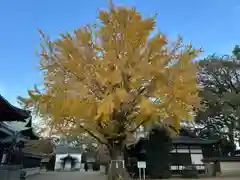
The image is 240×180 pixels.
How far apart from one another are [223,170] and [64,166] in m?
34.8

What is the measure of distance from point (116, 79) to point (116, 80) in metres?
0.04

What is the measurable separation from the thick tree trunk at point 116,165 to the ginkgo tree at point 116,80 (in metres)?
0.04

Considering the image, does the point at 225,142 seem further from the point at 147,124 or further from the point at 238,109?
the point at 147,124

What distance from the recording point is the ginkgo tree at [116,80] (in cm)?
825

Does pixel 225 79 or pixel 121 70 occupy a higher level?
pixel 225 79

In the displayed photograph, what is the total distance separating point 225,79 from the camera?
27000 mm

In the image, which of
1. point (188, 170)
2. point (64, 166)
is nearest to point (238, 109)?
point (188, 170)

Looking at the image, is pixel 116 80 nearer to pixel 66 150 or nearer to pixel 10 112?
pixel 10 112

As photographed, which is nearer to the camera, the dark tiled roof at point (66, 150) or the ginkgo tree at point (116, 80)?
the ginkgo tree at point (116, 80)

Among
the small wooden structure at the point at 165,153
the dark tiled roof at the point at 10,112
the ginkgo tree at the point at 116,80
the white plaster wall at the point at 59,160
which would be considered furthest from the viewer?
the white plaster wall at the point at 59,160

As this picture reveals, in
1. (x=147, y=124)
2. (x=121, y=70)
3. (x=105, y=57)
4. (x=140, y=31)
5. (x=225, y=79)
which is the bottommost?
(x=147, y=124)

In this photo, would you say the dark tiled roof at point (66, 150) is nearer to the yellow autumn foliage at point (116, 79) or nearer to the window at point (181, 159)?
the window at point (181, 159)

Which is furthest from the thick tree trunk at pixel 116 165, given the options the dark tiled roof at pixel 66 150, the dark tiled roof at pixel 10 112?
the dark tiled roof at pixel 66 150

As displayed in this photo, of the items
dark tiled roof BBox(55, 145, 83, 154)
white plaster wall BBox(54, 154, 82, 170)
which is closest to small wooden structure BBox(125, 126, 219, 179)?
white plaster wall BBox(54, 154, 82, 170)
